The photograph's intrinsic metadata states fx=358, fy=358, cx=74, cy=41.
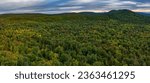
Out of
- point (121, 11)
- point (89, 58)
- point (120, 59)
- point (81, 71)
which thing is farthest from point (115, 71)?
point (121, 11)

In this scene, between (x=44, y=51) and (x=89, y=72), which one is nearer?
(x=89, y=72)

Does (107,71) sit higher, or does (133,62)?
(107,71)

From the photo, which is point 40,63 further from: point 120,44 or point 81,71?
point 120,44

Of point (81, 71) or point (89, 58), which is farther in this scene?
point (89, 58)

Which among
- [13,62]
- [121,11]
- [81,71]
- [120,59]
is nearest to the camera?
[81,71]

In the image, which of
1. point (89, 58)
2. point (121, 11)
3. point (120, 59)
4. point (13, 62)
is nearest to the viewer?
point (13, 62)

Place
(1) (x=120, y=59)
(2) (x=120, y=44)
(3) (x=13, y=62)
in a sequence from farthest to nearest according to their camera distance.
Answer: (2) (x=120, y=44) < (1) (x=120, y=59) < (3) (x=13, y=62)

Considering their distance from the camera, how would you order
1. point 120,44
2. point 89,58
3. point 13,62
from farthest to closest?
point 120,44 → point 89,58 → point 13,62

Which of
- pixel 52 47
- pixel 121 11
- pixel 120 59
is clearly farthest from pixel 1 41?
pixel 121 11

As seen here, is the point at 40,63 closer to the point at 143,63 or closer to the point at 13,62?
the point at 13,62
